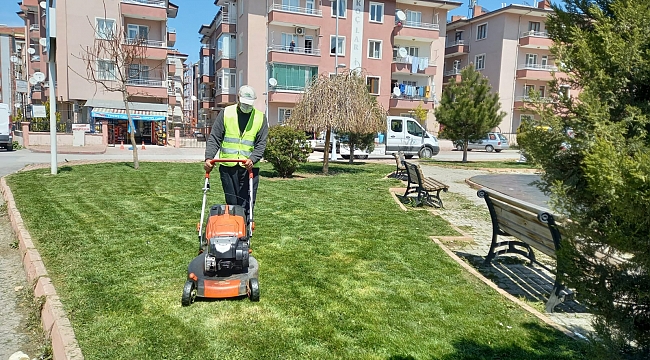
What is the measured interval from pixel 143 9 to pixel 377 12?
19.4 metres

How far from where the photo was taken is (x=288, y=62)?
3822cm

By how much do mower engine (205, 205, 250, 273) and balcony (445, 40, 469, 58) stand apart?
50.1m

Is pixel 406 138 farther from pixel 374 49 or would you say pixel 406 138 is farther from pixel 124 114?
pixel 124 114

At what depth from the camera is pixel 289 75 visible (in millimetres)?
38562

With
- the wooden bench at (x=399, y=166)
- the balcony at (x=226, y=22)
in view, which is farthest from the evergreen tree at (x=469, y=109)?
the balcony at (x=226, y=22)

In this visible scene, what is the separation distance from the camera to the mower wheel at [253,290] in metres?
4.39

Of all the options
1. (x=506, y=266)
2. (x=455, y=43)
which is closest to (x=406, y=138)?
(x=506, y=266)

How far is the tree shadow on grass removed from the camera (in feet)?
11.9

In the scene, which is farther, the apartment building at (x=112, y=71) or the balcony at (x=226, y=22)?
the balcony at (x=226, y=22)

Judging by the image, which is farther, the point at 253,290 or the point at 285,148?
the point at 285,148

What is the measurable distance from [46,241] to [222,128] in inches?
118

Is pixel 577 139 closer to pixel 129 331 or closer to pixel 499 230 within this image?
pixel 129 331

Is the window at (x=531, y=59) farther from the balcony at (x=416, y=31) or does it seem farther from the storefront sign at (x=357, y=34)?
the storefront sign at (x=357, y=34)

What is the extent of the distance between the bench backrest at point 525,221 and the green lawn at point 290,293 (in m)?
0.74
